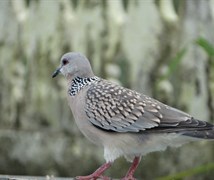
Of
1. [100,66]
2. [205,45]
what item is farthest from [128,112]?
[100,66]

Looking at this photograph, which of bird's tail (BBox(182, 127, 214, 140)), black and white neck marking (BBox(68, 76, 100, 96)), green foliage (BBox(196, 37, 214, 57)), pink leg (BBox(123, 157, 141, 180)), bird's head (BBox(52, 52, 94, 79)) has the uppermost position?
green foliage (BBox(196, 37, 214, 57))

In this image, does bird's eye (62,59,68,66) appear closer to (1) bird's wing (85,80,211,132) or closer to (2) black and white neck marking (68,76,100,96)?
(2) black and white neck marking (68,76,100,96)

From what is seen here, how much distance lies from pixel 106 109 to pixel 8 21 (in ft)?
9.99

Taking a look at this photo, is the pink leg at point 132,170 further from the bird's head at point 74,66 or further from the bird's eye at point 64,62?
the bird's eye at point 64,62

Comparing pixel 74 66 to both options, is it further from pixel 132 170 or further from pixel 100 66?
pixel 100 66

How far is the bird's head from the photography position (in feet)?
19.0

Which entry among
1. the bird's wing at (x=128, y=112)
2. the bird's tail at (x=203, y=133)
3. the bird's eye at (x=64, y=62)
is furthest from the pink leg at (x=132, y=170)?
the bird's eye at (x=64, y=62)

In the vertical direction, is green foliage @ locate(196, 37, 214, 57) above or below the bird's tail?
above

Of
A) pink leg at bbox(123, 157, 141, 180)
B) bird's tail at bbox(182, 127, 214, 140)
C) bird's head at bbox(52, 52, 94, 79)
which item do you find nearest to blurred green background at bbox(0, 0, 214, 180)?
bird's head at bbox(52, 52, 94, 79)

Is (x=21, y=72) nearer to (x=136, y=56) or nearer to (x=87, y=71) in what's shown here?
(x=136, y=56)

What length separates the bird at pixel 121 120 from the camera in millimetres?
5355

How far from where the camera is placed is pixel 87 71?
582cm

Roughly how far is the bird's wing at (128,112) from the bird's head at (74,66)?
5.1 inches

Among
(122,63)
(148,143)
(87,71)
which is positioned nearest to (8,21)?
(122,63)
